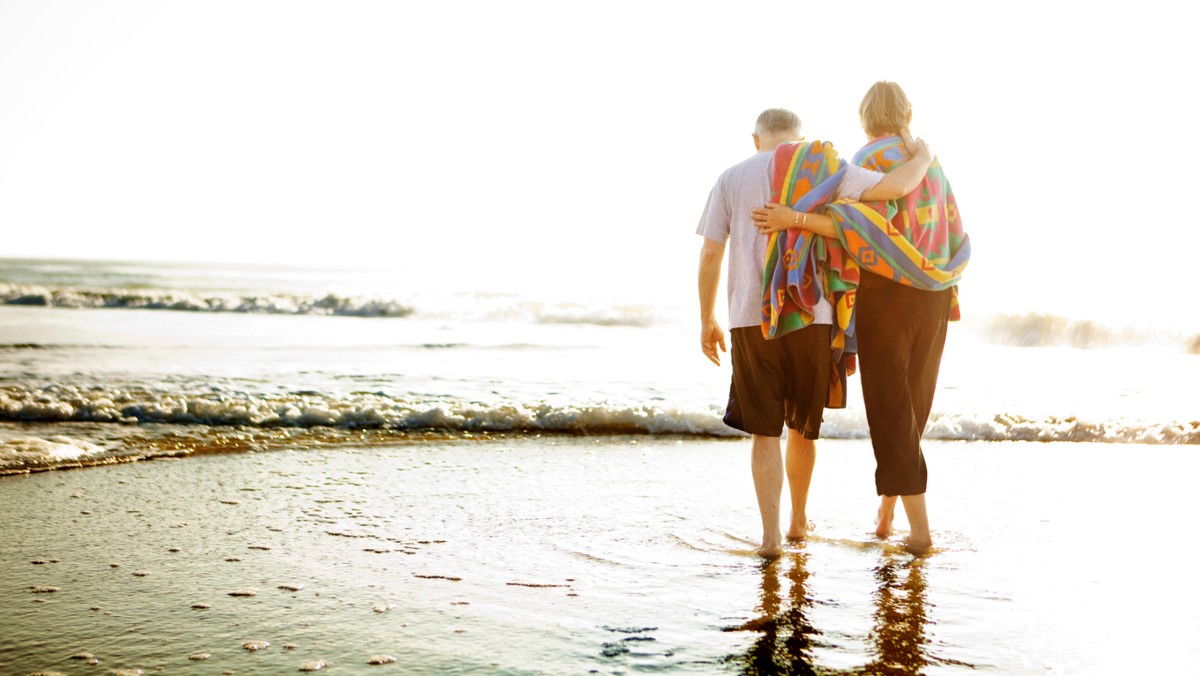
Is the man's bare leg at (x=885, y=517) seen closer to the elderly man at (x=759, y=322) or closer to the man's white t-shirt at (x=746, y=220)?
the elderly man at (x=759, y=322)

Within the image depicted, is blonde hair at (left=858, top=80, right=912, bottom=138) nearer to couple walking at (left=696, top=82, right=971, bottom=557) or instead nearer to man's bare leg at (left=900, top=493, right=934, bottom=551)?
couple walking at (left=696, top=82, right=971, bottom=557)

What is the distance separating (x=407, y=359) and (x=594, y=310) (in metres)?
10.6

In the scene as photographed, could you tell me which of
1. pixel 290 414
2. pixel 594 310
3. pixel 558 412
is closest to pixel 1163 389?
pixel 558 412

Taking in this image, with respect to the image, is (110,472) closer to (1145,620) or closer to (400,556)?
(400,556)

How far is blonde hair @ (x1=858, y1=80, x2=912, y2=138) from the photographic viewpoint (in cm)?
372

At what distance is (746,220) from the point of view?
3.70 m

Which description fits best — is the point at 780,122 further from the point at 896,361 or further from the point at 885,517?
the point at 885,517

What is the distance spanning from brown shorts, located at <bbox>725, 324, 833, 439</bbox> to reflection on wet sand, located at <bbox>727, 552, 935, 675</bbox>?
53cm

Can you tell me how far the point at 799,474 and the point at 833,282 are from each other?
2.73 feet

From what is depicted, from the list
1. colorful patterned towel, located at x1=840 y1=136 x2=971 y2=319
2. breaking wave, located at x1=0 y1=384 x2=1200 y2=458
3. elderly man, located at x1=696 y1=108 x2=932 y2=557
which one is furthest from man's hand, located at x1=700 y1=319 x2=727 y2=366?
breaking wave, located at x1=0 y1=384 x2=1200 y2=458

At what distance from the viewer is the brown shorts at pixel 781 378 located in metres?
3.65

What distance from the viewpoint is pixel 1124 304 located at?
1808cm

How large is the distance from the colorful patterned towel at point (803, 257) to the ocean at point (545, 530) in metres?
0.92

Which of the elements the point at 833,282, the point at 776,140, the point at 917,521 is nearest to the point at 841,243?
the point at 833,282
